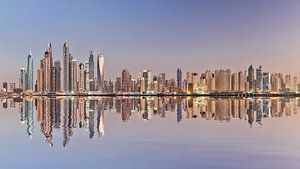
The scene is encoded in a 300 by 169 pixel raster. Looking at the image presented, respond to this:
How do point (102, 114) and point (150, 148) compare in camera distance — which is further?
point (102, 114)

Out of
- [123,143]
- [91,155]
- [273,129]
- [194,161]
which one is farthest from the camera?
[273,129]

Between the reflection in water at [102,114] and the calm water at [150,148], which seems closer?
the calm water at [150,148]

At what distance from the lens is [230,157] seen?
22094 millimetres

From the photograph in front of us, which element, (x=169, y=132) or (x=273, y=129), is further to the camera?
(x=273, y=129)

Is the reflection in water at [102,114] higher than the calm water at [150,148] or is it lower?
Result: higher

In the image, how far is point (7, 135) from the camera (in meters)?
33.5

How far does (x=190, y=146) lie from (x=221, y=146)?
5.53 ft

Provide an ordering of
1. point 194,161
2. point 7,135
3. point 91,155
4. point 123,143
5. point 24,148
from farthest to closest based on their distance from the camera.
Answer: point 7,135
point 123,143
point 24,148
point 91,155
point 194,161

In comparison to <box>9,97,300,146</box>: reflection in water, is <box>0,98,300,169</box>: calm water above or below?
below

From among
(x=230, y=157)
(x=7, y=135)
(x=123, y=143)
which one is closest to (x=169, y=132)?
(x=123, y=143)

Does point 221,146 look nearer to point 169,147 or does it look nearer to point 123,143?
point 169,147

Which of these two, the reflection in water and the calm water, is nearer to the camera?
the calm water

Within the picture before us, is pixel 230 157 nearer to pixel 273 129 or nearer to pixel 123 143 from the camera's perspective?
pixel 123 143

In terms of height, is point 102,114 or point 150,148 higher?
point 102,114
